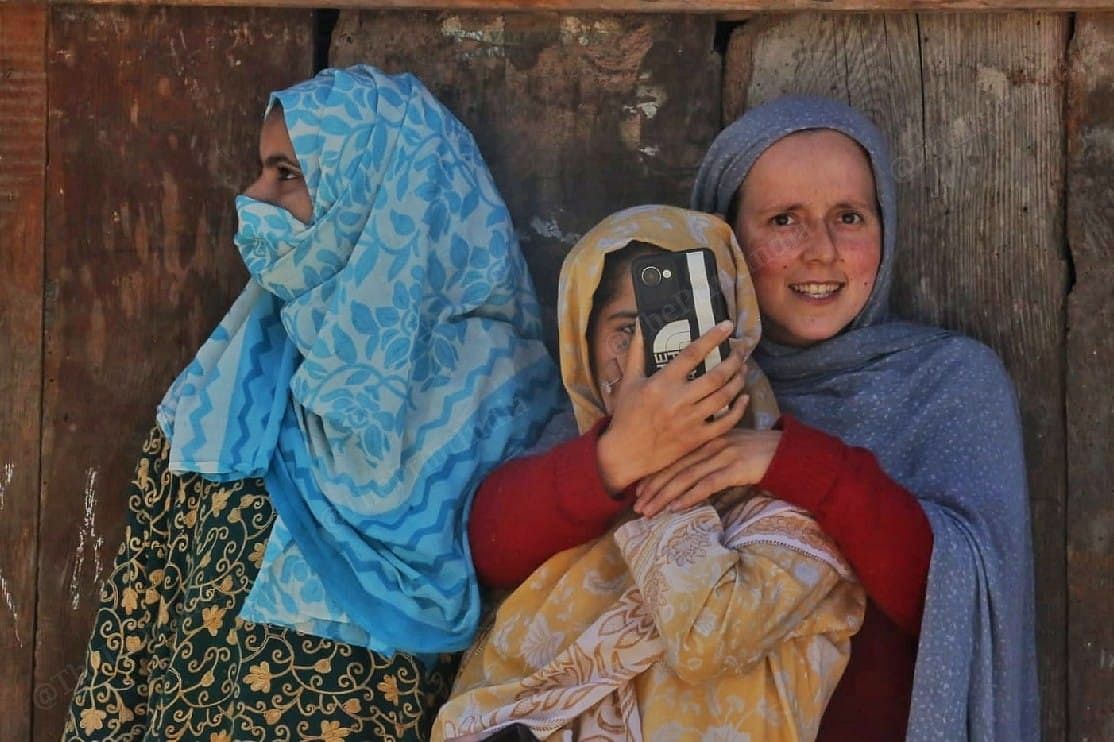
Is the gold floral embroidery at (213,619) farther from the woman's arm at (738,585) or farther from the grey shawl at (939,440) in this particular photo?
the grey shawl at (939,440)

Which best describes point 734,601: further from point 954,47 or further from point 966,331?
Result: point 954,47

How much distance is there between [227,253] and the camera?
3.06 m

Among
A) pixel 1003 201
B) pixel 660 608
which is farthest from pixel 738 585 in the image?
pixel 1003 201

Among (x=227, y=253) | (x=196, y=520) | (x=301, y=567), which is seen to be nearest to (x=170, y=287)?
(x=227, y=253)

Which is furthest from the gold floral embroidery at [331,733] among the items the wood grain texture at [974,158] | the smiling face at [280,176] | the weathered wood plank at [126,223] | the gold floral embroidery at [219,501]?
the wood grain texture at [974,158]

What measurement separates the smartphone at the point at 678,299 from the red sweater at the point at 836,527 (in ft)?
0.53

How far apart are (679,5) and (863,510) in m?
1.01

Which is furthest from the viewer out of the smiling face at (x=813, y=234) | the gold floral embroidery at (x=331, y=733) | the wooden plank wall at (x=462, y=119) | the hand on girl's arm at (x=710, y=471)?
the wooden plank wall at (x=462, y=119)

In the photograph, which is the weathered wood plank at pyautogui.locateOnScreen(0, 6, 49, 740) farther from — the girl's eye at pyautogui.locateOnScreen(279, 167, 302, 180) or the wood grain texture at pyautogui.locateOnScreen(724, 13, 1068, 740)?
the wood grain texture at pyautogui.locateOnScreen(724, 13, 1068, 740)

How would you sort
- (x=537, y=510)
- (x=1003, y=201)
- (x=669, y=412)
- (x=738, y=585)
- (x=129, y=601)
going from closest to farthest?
(x=738, y=585) < (x=669, y=412) < (x=537, y=510) < (x=129, y=601) < (x=1003, y=201)

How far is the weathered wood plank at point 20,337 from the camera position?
302 centimetres

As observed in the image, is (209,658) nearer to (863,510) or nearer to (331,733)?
(331,733)

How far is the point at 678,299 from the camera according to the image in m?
2.47

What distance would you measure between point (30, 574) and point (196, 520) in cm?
43
